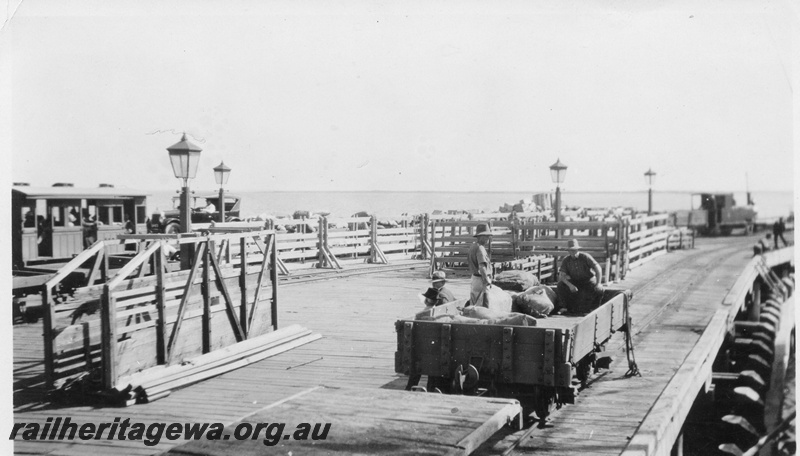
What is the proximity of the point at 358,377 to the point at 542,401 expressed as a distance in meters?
2.65

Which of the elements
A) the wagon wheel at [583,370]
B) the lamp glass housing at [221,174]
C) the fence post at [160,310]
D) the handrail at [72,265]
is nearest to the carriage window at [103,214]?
the lamp glass housing at [221,174]

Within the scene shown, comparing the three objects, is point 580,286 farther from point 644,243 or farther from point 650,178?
point 650,178

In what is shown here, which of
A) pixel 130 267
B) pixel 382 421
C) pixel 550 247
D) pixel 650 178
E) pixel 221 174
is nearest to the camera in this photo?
pixel 382 421

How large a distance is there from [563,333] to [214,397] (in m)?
3.94

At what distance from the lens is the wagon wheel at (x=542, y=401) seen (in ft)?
23.0

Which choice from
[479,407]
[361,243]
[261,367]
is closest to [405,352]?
[479,407]

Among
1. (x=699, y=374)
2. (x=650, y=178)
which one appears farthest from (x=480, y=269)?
(x=650, y=178)

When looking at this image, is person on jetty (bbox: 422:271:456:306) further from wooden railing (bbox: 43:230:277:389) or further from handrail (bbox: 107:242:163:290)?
handrail (bbox: 107:242:163:290)

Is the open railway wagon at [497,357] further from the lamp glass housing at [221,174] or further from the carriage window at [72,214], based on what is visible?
the carriage window at [72,214]

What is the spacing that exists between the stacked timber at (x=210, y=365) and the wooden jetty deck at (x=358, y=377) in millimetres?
116

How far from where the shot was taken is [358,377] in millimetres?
8852

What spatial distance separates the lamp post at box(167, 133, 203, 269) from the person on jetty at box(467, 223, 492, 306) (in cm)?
390

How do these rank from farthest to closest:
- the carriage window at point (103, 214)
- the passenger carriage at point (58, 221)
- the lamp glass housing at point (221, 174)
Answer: the carriage window at point (103, 214), the lamp glass housing at point (221, 174), the passenger carriage at point (58, 221)

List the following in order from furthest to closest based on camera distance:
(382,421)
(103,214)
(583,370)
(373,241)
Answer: (373,241)
(103,214)
(583,370)
(382,421)
